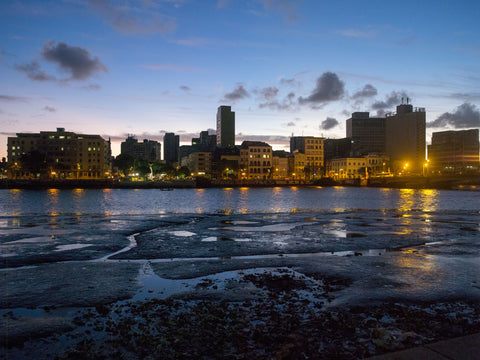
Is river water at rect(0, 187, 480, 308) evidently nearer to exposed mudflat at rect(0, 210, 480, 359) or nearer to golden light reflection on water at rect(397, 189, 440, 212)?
exposed mudflat at rect(0, 210, 480, 359)

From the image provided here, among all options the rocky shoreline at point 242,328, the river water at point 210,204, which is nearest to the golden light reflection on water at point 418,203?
the river water at point 210,204

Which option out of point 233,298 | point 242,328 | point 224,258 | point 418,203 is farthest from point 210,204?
point 242,328

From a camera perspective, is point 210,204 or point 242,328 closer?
point 242,328

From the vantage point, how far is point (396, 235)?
2455 centimetres

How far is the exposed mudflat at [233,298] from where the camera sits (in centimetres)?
763

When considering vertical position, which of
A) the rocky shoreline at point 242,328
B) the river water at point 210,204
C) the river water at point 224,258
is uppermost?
the rocky shoreline at point 242,328

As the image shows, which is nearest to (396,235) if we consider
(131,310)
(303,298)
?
(303,298)

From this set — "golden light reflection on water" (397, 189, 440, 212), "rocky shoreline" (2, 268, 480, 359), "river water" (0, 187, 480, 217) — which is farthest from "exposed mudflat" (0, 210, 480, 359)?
"golden light reflection on water" (397, 189, 440, 212)

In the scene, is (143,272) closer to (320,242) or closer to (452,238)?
(320,242)

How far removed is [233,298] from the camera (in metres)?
10.8

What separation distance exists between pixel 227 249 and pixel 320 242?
6.13 meters

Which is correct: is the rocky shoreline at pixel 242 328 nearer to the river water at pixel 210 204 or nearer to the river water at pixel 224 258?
the river water at pixel 224 258

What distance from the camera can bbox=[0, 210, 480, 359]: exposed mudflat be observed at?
763 cm

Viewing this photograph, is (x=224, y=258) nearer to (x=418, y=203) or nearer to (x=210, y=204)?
(x=210, y=204)
